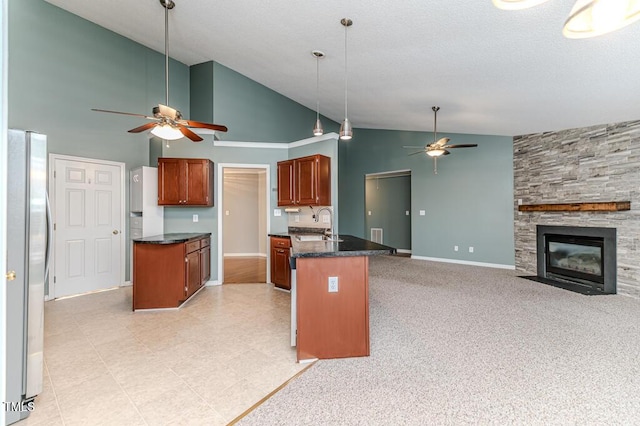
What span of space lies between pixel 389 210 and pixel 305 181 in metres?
4.87

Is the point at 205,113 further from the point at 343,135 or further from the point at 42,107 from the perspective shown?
the point at 343,135

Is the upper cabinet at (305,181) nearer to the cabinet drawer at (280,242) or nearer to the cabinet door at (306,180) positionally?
the cabinet door at (306,180)

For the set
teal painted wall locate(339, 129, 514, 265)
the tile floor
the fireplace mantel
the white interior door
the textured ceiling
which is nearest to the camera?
the tile floor

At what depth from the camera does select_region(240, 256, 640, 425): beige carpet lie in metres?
1.75

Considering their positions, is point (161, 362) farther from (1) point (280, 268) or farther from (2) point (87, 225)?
(2) point (87, 225)

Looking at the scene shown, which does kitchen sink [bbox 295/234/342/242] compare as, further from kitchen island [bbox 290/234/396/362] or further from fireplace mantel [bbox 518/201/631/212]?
fireplace mantel [bbox 518/201/631/212]

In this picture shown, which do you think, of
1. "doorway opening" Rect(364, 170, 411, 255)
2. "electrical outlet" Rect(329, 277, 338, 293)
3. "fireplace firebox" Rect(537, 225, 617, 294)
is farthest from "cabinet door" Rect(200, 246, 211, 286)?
"fireplace firebox" Rect(537, 225, 617, 294)

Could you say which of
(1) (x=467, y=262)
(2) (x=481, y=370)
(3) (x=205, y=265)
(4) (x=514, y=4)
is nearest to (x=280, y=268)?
(3) (x=205, y=265)

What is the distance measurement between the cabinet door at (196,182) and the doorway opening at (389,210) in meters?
4.86

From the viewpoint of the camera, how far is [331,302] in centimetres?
244

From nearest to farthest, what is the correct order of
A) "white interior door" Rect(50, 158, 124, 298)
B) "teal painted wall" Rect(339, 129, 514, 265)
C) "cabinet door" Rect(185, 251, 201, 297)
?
1. "cabinet door" Rect(185, 251, 201, 297)
2. "white interior door" Rect(50, 158, 124, 298)
3. "teal painted wall" Rect(339, 129, 514, 265)

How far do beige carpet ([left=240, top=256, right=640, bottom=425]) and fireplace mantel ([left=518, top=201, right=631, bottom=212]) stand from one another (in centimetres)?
131

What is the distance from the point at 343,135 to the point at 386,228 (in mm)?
6029

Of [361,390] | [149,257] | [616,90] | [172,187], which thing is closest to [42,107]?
[172,187]
